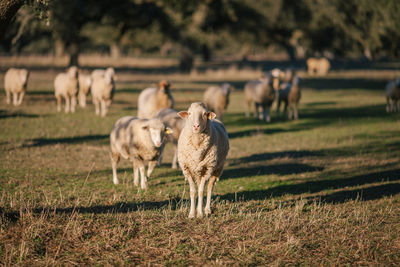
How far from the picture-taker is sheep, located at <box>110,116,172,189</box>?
8252 millimetres

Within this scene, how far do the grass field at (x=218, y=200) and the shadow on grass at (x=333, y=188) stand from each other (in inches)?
1.1

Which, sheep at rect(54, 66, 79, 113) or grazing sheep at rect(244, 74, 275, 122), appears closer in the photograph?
sheep at rect(54, 66, 79, 113)

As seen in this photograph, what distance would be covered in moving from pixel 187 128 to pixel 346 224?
272cm

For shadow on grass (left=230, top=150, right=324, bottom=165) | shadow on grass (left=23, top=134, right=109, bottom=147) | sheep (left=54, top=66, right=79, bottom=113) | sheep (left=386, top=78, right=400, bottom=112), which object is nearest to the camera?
shadow on grass (left=230, top=150, right=324, bottom=165)

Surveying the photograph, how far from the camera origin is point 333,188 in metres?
9.27

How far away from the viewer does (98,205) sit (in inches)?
274

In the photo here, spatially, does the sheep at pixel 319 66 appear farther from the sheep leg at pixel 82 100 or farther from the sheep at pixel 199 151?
the sheep at pixel 199 151

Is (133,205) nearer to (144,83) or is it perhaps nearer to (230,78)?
(144,83)

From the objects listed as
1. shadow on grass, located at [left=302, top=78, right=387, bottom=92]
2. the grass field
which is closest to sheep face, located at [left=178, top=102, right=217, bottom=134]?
the grass field

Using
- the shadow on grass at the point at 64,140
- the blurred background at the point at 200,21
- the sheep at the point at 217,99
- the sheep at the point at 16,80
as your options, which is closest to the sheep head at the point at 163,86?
the shadow on grass at the point at 64,140

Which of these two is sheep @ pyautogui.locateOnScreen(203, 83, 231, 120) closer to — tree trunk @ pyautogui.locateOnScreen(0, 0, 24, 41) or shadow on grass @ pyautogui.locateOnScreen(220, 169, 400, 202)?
shadow on grass @ pyautogui.locateOnScreen(220, 169, 400, 202)

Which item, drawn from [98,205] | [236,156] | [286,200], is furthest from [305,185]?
[98,205]

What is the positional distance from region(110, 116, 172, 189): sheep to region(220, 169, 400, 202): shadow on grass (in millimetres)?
1568

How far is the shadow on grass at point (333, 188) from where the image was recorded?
8367 mm
